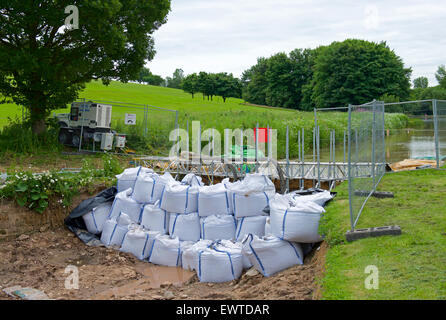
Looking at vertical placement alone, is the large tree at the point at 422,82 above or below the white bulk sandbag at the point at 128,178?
above

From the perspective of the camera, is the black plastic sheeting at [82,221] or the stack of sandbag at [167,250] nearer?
the stack of sandbag at [167,250]

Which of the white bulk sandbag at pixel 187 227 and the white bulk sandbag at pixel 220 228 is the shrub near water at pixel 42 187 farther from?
the white bulk sandbag at pixel 220 228

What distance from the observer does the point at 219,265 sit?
6.24 m

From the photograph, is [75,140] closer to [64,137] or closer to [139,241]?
[64,137]

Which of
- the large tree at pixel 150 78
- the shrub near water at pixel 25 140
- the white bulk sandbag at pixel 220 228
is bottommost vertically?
the white bulk sandbag at pixel 220 228

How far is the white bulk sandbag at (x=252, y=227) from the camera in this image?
7219 millimetres

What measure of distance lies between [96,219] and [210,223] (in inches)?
108

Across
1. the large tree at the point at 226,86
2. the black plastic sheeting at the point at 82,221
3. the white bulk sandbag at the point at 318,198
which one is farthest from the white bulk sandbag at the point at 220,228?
the large tree at the point at 226,86

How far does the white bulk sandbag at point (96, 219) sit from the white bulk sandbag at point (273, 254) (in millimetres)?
4130

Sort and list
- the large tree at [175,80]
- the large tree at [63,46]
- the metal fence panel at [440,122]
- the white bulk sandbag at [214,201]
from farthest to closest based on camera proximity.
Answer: the large tree at [175,80]
the large tree at [63,46]
the metal fence panel at [440,122]
the white bulk sandbag at [214,201]

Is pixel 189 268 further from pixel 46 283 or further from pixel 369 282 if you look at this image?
pixel 369 282

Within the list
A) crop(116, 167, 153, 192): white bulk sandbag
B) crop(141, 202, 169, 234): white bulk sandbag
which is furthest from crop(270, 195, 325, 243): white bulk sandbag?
crop(116, 167, 153, 192): white bulk sandbag

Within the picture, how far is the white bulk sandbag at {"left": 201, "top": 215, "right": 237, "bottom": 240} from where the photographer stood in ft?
24.5

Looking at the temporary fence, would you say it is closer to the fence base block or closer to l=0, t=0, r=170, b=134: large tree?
the fence base block
